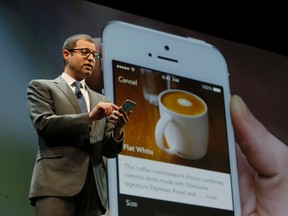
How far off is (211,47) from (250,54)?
16 cm

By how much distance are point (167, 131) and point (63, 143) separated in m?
0.44

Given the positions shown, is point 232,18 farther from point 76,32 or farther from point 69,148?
point 69,148

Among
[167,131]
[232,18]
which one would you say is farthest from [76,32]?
[232,18]

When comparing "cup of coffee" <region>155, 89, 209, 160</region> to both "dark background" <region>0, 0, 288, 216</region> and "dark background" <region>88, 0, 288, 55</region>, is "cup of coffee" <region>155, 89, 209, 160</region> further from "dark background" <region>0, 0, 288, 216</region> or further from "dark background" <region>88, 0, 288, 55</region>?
"dark background" <region>88, 0, 288, 55</region>

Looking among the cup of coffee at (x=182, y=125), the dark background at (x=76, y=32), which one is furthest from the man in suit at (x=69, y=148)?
the cup of coffee at (x=182, y=125)

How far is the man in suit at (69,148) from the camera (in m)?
1.06

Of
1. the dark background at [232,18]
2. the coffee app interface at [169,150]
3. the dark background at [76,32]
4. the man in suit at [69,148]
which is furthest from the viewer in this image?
the dark background at [232,18]

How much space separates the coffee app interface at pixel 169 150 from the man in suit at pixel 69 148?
0.97ft

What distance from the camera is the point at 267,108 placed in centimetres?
175

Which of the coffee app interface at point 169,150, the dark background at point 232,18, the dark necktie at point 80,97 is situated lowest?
the coffee app interface at point 169,150

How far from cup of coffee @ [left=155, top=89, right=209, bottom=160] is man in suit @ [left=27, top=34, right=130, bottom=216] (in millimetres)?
339

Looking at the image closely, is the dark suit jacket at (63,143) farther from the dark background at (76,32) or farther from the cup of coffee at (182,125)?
the cup of coffee at (182,125)

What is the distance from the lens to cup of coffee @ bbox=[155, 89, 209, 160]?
4.88ft

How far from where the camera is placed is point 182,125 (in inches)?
59.4
